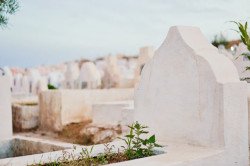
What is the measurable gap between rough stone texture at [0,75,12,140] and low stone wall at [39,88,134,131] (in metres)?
4.40

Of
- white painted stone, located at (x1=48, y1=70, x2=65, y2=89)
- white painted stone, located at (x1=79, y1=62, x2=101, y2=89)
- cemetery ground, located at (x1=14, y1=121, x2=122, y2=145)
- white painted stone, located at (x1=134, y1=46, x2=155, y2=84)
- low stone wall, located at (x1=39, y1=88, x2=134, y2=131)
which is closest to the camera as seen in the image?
cemetery ground, located at (x1=14, y1=121, x2=122, y2=145)

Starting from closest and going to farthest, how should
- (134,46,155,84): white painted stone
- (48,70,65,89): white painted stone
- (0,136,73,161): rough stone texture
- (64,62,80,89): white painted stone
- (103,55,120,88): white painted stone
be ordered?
(0,136,73,161): rough stone texture < (134,46,155,84): white painted stone < (103,55,120,88): white painted stone < (64,62,80,89): white painted stone < (48,70,65,89): white painted stone

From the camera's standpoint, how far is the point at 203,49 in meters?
4.23

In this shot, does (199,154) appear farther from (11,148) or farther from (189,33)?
(11,148)

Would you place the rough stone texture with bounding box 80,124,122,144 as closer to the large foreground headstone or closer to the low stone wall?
the low stone wall

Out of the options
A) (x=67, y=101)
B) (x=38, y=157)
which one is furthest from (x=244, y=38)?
(x=67, y=101)

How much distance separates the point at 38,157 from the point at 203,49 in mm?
2550

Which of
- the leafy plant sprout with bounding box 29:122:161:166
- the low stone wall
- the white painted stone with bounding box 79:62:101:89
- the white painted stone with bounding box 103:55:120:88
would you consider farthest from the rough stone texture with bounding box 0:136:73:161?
the white painted stone with bounding box 103:55:120:88

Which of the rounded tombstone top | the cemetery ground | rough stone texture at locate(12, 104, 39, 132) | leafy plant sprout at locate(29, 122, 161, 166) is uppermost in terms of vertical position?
the rounded tombstone top

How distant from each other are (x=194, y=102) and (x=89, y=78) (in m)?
13.1

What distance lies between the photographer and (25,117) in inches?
482

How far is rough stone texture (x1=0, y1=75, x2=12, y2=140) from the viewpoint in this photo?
658 centimetres

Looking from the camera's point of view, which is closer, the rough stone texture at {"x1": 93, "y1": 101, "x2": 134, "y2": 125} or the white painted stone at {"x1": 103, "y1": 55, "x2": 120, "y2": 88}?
the rough stone texture at {"x1": 93, "y1": 101, "x2": 134, "y2": 125}

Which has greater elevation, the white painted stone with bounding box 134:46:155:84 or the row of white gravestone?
the white painted stone with bounding box 134:46:155:84
